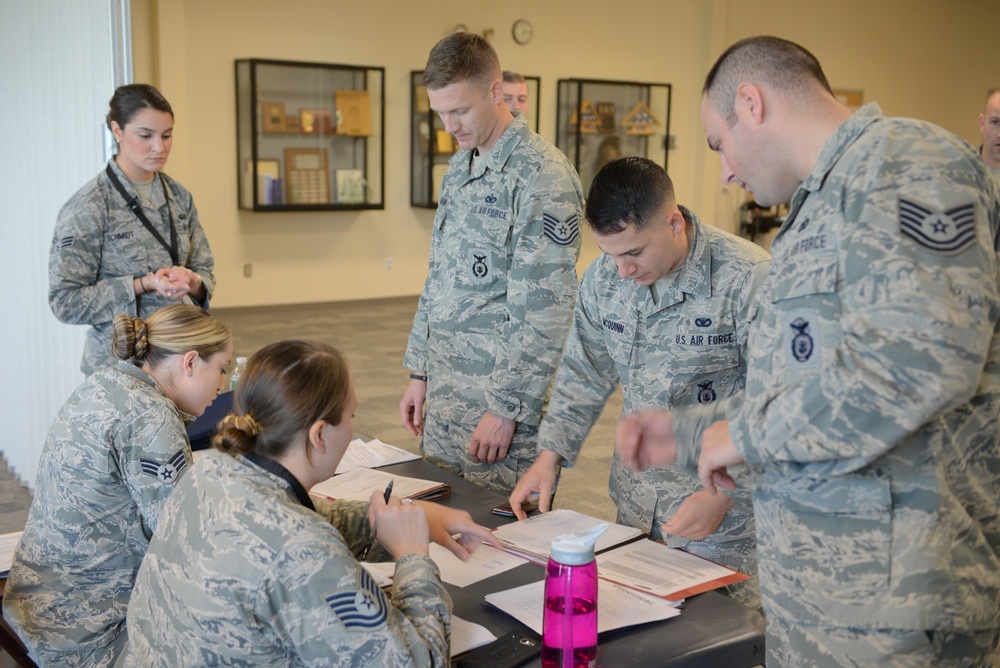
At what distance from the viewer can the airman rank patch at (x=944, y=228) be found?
1192 mm

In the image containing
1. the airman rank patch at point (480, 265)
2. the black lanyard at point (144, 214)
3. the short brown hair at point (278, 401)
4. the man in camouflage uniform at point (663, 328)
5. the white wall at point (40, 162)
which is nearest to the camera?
the short brown hair at point (278, 401)

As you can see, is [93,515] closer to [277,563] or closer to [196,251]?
[277,563]

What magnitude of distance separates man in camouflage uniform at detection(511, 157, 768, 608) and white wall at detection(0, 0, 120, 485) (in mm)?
2591

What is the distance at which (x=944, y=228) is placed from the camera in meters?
1.20

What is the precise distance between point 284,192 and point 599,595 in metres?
7.69

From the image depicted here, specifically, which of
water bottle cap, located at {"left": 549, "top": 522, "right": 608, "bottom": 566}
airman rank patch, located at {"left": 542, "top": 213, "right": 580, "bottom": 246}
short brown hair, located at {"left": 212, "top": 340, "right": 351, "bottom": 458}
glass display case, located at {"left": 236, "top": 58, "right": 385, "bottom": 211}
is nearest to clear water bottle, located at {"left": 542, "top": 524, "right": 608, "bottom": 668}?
water bottle cap, located at {"left": 549, "top": 522, "right": 608, "bottom": 566}

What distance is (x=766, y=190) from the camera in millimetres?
1482

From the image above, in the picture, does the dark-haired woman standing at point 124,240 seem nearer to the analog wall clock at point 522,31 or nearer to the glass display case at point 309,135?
the glass display case at point 309,135

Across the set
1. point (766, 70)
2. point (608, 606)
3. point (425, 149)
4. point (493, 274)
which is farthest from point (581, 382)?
point (425, 149)

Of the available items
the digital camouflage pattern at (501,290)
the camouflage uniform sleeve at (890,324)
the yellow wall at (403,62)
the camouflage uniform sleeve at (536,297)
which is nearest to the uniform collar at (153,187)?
the digital camouflage pattern at (501,290)

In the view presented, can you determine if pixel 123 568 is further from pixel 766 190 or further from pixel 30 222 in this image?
pixel 30 222

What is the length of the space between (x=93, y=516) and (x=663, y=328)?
1.30 meters

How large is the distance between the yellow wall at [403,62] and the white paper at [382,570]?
22.3ft

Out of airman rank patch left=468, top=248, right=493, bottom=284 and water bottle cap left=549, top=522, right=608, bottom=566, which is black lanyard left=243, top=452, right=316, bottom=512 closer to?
water bottle cap left=549, top=522, right=608, bottom=566
